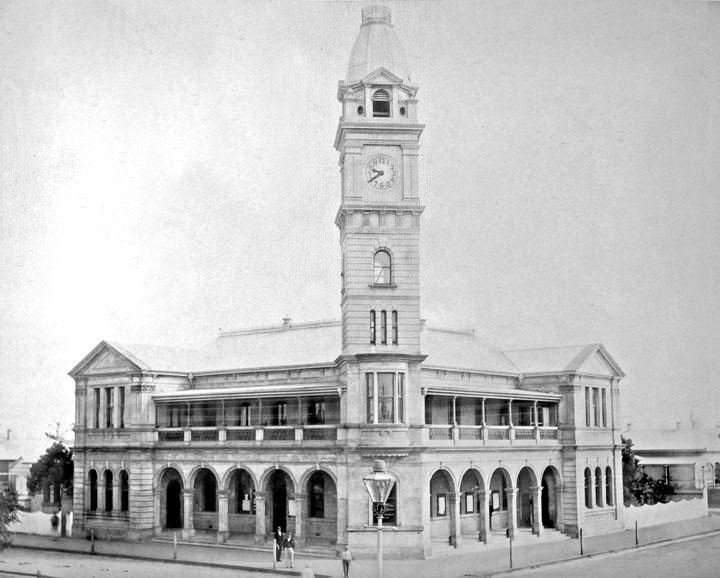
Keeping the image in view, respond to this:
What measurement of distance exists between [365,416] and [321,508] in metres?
5.56

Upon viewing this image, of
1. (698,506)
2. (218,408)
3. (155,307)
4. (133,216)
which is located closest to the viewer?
(133,216)

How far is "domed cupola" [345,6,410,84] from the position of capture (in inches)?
1427

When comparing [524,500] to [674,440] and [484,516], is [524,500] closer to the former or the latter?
[484,516]

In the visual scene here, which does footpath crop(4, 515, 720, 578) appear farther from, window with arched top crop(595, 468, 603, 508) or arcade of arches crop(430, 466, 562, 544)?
window with arched top crop(595, 468, 603, 508)

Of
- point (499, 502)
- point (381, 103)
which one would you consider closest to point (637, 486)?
point (499, 502)

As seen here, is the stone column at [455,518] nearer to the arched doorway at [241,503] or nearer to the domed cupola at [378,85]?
the arched doorway at [241,503]

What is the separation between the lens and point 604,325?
43.6m

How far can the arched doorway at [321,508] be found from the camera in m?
41.8

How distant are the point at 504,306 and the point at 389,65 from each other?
34.8 ft

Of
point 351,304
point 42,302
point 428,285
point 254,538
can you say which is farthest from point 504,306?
point 42,302

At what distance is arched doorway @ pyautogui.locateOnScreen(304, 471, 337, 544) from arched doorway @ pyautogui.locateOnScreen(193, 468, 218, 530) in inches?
198

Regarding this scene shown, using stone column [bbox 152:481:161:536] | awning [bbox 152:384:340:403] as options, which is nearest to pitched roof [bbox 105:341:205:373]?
awning [bbox 152:384:340:403]

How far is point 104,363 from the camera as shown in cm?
4719

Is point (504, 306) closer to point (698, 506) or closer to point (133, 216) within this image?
point (133, 216)
